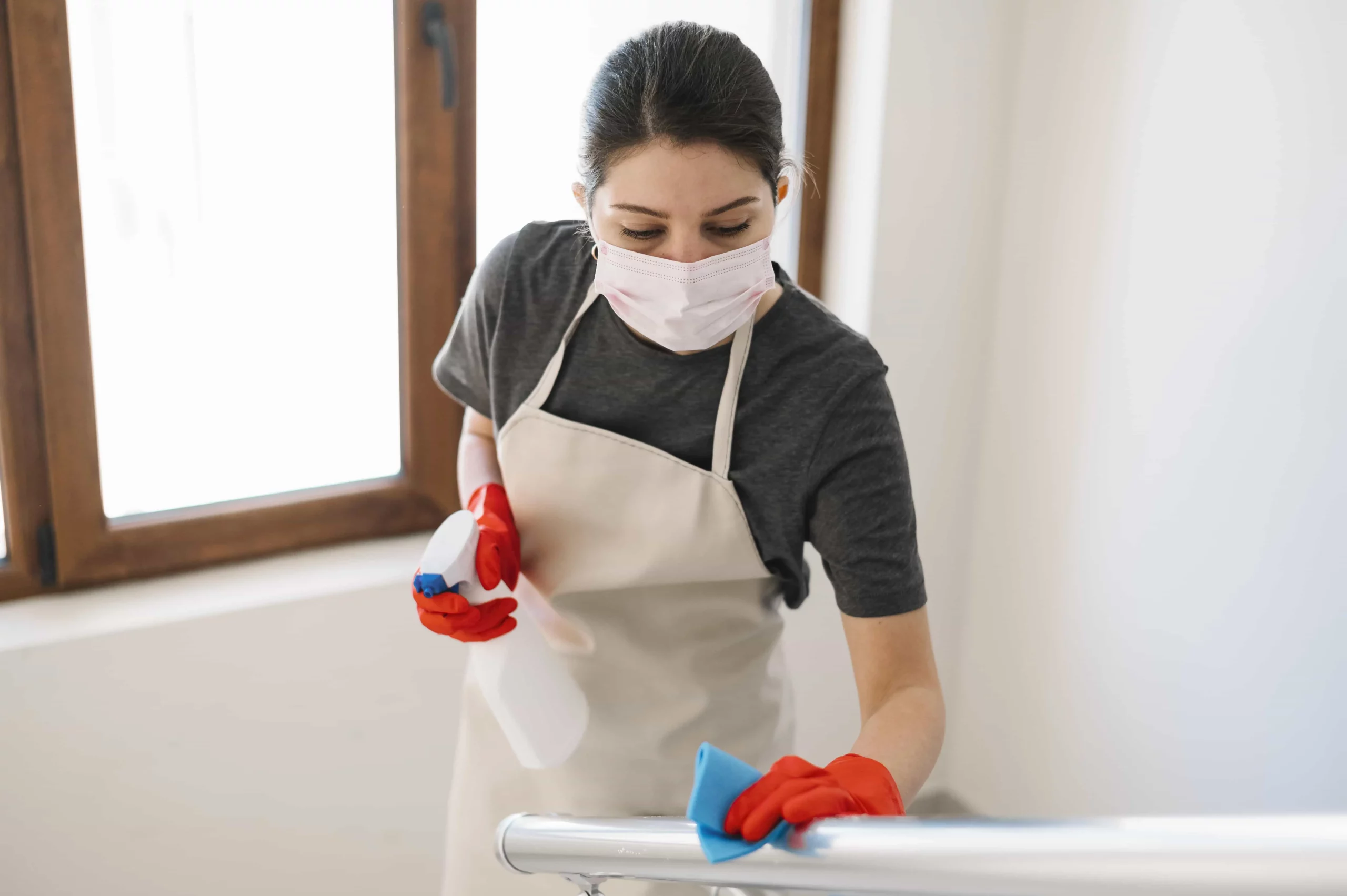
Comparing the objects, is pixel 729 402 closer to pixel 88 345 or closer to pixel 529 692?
pixel 529 692

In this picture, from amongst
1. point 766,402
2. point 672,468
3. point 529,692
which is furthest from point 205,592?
point 766,402

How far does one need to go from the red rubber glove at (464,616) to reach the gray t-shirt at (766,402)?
221 mm

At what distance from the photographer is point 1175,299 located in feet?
5.41

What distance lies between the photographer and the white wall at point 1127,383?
150 cm

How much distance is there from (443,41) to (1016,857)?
1452 millimetres

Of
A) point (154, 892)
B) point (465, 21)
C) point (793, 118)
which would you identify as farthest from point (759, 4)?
point (154, 892)

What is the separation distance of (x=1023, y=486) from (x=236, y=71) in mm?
1480

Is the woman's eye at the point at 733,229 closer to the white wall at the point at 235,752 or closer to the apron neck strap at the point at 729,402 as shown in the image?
the apron neck strap at the point at 729,402

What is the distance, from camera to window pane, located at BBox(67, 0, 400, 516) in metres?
1.46

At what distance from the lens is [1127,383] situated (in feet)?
5.72

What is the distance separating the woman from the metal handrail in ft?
0.68

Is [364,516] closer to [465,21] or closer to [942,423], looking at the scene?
[465,21]

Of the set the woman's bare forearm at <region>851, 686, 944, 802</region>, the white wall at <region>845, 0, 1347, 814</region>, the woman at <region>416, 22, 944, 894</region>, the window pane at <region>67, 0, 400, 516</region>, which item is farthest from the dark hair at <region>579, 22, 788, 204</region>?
the white wall at <region>845, 0, 1347, 814</region>

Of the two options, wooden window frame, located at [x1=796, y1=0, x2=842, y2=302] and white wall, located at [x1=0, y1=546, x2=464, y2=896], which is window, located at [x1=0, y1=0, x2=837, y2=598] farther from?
white wall, located at [x1=0, y1=546, x2=464, y2=896]
